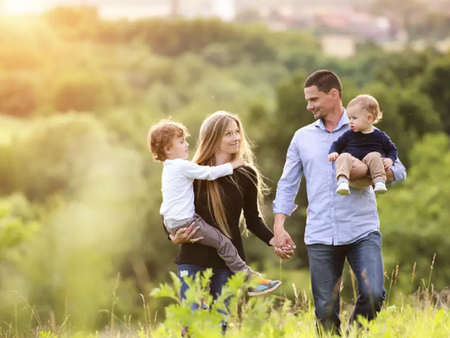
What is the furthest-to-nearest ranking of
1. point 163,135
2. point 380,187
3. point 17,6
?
1. point 17,6
2. point 163,135
3. point 380,187

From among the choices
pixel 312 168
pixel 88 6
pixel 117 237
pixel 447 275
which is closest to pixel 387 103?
pixel 447 275

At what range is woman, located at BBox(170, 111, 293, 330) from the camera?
406cm

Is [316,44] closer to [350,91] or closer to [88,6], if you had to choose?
[88,6]

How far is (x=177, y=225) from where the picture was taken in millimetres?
4039

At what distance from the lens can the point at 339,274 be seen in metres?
4.30

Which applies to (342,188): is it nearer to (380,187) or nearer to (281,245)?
(380,187)

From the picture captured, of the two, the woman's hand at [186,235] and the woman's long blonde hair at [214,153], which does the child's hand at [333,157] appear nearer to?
the woman's long blonde hair at [214,153]

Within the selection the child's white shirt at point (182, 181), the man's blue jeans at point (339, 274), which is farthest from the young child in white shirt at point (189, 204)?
the man's blue jeans at point (339, 274)

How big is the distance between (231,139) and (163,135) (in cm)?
41

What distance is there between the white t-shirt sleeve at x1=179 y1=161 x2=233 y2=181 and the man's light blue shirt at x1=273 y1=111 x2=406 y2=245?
54cm

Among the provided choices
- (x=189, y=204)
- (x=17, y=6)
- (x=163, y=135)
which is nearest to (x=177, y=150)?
(x=163, y=135)

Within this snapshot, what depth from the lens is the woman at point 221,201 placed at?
4.06 metres

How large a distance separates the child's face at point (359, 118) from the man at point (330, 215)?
0.22 m

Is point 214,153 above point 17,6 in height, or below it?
below
